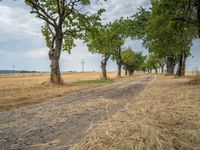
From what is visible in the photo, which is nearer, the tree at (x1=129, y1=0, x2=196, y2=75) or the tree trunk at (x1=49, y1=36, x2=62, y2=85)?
the tree at (x1=129, y1=0, x2=196, y2=75)

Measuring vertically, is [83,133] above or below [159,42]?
below

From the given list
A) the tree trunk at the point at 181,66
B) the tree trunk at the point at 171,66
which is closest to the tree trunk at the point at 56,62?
the tree trunk at the point at 181,66

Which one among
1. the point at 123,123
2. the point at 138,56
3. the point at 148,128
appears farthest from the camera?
the point at 138,56

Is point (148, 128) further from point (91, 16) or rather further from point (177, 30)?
point (91, 16)

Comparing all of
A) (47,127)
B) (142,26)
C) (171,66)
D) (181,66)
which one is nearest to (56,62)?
(142,26)

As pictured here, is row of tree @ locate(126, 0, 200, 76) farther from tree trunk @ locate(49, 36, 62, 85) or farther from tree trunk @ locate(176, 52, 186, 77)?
tree trunk @ locate(176, 52, 186, 77)

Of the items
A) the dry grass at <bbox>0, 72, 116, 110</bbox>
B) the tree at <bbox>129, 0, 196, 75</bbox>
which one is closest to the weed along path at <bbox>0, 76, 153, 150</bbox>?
A: the dry grass at <bbox>0, 72, 116, 110</bbox>

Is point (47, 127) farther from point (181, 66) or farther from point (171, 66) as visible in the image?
point (171, 66)

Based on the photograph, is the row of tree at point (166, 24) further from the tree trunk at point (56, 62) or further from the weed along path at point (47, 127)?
the weed along path at point (47, 127)

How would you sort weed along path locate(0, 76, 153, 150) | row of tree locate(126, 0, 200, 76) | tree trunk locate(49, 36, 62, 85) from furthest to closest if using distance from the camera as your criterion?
tree trunk locate(49, 36, 62, 85)
row of tree locate(126, 0, 200, 76)
weed along path locate(0, 76, 153, 150)

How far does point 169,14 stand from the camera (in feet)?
87.1

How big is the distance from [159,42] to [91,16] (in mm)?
8944

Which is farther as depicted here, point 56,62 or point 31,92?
point 56,62

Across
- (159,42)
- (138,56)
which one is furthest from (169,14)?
(138,56)
